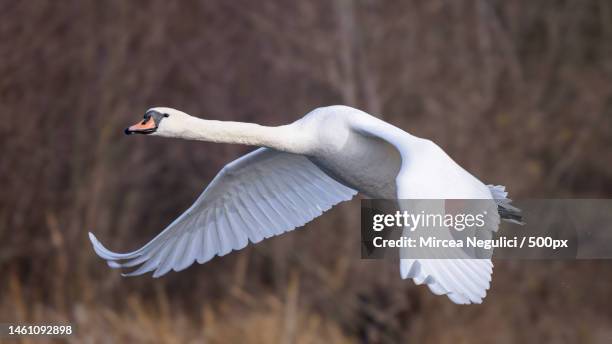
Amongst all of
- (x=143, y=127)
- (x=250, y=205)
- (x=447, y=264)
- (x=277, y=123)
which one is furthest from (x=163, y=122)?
(x=277, y=123)

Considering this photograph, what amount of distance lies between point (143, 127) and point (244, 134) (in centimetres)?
58

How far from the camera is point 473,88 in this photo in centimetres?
1347

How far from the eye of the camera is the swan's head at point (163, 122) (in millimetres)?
6520

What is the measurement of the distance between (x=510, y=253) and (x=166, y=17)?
4882 millimetres

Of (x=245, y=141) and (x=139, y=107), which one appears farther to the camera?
(x=139, y=107)

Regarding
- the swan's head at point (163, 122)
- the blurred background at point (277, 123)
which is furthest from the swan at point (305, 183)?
the blurred background at point (277, 123)

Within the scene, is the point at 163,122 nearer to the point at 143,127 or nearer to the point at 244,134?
the point at 143,127

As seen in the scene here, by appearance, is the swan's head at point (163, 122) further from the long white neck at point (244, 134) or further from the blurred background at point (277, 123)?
the blurred background at point (277, 123)

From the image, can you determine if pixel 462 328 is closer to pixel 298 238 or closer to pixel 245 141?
pixel 298 238

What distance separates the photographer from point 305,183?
771 cm

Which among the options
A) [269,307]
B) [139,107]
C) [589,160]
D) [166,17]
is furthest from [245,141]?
[589,160]

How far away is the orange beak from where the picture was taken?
6434 millimetres

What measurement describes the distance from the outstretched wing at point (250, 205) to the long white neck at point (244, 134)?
66cm

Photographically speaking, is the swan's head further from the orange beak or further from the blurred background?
the blurred background
